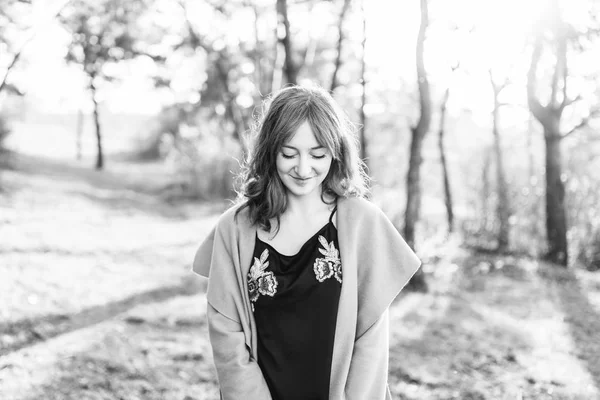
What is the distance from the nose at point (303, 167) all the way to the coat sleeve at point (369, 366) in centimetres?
56

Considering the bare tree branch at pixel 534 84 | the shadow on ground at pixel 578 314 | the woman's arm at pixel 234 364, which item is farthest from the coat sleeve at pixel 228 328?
the bare tree branch at pixel 534 84

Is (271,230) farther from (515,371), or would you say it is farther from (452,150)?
Result: (452,150)

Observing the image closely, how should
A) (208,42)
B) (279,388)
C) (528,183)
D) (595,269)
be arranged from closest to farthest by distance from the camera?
(279,388) < (595,269) < (528,183) < (208,42)

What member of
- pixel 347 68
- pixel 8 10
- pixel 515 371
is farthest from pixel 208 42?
pixel 515 371

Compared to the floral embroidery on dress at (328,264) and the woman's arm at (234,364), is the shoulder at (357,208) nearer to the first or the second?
the floral embroidery on dress at (328,264)

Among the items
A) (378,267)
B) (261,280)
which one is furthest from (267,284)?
(378,267)

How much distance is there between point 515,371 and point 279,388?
2851 millimetres

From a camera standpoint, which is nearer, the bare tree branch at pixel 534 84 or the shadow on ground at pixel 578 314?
the shadow on ground at pixel 578 314

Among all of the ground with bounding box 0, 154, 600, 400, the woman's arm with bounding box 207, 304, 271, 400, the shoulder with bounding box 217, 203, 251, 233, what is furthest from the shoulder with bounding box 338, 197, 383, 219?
the ground with bounding box 0, 154, 600, 400

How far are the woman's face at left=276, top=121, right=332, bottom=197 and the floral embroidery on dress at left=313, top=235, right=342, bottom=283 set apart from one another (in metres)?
0.20

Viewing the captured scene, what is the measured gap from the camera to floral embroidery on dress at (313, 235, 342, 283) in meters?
1.88

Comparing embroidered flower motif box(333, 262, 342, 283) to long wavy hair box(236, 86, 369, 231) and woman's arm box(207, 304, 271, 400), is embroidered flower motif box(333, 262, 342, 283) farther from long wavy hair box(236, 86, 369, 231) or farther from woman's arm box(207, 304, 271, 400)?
woman's arm box(207, 304, 271, 400)

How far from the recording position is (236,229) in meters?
1.95

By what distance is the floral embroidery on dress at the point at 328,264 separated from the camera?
188 centimetres
